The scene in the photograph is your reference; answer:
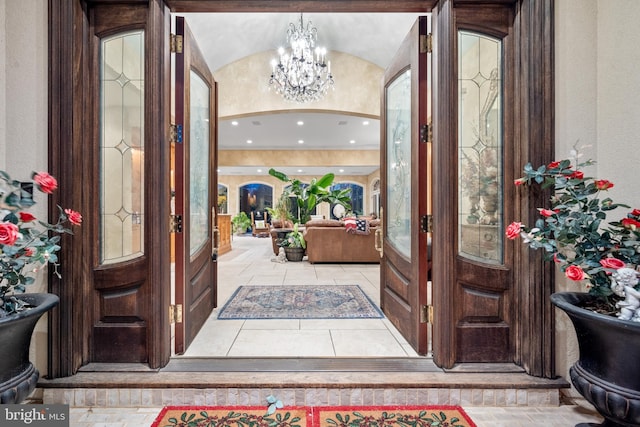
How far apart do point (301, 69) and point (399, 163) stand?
9.69ft

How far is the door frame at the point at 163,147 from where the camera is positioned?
171 cm

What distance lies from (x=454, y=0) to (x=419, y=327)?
6.40 ft

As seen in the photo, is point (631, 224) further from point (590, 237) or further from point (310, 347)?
point (310, 347)

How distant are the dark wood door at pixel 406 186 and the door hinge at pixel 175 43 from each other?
→ 4.88 feet

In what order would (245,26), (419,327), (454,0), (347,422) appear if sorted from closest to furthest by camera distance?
(347,422) < (454,0) < (419,327) < (245,26)

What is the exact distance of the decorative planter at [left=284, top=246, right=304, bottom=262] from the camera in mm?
6113

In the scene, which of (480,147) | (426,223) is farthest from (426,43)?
(426,223)

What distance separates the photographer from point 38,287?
1711 mm

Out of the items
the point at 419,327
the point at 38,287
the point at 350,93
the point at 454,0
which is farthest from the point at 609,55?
the point at 350,93

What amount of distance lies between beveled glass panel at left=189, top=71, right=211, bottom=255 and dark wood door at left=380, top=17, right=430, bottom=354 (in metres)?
1.49

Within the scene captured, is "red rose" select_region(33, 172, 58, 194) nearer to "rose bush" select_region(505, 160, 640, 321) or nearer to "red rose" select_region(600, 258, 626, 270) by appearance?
Answer: "rose bush" select_region(505, 160, 640, 321)

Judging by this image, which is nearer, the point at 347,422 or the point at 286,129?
the point at 347,422

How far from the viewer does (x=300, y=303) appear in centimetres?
327

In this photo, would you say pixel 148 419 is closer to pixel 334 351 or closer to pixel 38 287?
pixel 38 287
